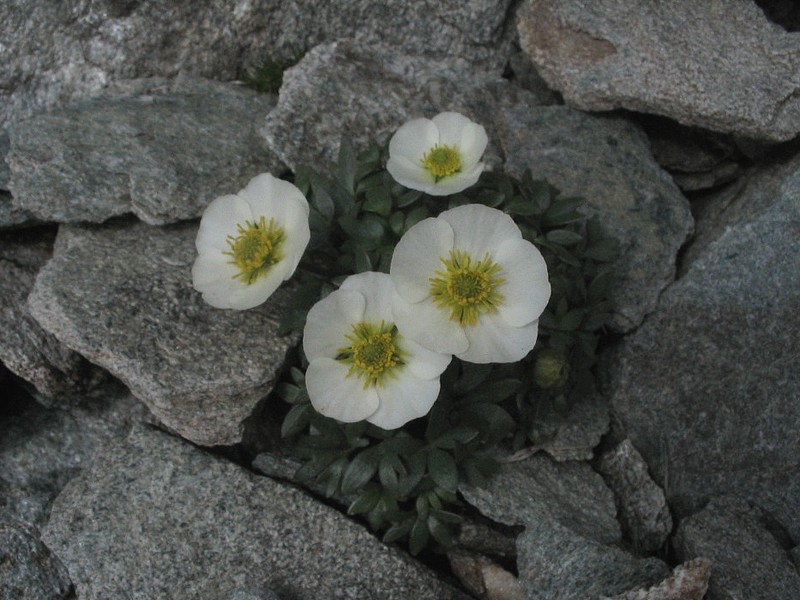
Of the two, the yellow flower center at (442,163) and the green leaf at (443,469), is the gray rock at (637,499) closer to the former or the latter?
the green leaf at (443,469)

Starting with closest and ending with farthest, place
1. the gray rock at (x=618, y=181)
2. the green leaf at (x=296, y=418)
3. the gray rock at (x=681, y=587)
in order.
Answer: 1. the gray rock at (x=681, y=587)
2. the green leaf at (x=296, y=418)
3. the gray rock at (x=618, y=181)

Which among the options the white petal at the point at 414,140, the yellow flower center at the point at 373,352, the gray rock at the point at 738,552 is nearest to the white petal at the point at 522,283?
the yellow flower center at the point at 373,352

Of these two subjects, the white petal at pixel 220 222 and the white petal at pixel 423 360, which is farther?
the white petal at pixel 220 222

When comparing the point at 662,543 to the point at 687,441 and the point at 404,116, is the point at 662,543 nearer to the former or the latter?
the point at 687,441

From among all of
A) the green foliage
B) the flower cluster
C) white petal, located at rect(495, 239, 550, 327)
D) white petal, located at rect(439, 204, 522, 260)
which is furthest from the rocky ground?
white petal, located at rect(439, 204, 522, 260)

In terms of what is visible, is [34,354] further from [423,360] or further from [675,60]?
[675,60]

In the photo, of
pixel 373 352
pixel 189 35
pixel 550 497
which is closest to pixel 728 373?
pixel 550 497
